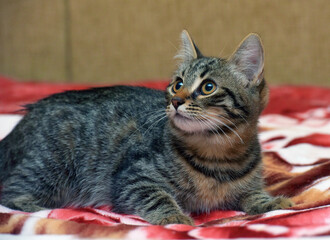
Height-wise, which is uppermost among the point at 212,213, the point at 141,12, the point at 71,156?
the point at 141,12

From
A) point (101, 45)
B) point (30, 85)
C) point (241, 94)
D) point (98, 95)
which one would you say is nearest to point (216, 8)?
point (101, 45)

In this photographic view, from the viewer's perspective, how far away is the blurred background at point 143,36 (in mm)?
3182

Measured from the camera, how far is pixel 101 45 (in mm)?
3533

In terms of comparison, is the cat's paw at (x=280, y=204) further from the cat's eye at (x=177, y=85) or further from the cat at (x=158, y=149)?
the cat's eye at (x=177, y=85)

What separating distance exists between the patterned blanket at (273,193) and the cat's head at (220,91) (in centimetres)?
31

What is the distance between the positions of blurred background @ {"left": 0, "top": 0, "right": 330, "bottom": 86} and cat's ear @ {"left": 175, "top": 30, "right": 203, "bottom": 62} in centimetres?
139

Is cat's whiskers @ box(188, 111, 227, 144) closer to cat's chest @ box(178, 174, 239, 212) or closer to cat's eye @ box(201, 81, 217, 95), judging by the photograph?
cat's eye @ box(201, 81, 217, 95)

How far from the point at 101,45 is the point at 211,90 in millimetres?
2275

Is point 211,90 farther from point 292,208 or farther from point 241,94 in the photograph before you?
point 292,208

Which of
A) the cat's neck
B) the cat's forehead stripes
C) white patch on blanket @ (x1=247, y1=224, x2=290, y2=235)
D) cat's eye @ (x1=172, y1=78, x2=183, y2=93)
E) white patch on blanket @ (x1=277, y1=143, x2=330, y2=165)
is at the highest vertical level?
the cat's forehead stripes

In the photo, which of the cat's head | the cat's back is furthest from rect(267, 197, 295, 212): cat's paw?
the cat's back

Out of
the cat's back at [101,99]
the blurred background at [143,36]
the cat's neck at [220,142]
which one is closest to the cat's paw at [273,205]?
the cat's neck at [220,142]

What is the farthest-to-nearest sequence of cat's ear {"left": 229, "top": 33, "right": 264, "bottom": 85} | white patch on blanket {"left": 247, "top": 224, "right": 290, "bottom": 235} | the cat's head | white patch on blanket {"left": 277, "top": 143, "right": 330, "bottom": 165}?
white patch on blanket {"left": 277, "top": 143, "right": 330, "bottom": 165}, cat's ear {"left": 229, "top": 33, "right": 264, "bottom": 85}, the cat's head, white patch on blanket {"left": 247, "top": 224, "right": 290, "bottom": 235}

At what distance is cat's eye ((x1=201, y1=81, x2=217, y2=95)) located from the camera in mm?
1414
